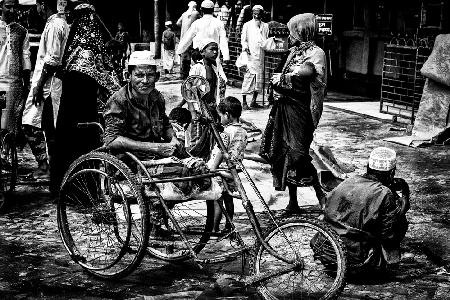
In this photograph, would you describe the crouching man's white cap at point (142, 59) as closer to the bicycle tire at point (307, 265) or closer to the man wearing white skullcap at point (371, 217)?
the bicycle tire at point (307, 265)

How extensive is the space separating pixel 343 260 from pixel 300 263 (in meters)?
0.29

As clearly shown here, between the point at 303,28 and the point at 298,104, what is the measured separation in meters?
0.79

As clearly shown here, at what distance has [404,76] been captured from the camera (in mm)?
13109

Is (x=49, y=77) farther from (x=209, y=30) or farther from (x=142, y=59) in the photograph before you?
(x=209, y=30)

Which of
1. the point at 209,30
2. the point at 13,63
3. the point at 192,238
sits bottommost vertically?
the point at 192,238

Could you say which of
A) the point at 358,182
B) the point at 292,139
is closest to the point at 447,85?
the point at 292,139

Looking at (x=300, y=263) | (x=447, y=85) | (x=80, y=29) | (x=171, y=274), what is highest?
(x=80, y=29)

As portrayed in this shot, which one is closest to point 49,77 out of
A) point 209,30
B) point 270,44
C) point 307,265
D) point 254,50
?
point 307,265

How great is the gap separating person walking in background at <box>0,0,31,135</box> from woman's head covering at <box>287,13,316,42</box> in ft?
10.4

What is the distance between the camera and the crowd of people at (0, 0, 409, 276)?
569 centimetres

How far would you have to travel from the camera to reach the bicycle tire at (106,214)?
5.21 meters

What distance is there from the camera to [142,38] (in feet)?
89.8

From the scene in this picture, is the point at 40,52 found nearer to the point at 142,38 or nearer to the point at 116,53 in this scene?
the point at 116,53

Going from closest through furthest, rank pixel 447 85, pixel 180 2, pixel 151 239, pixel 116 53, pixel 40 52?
pixel 151 239 → pixel 40 52 → pixel 116 53 → pixel 447 85 → pixel 180 2
